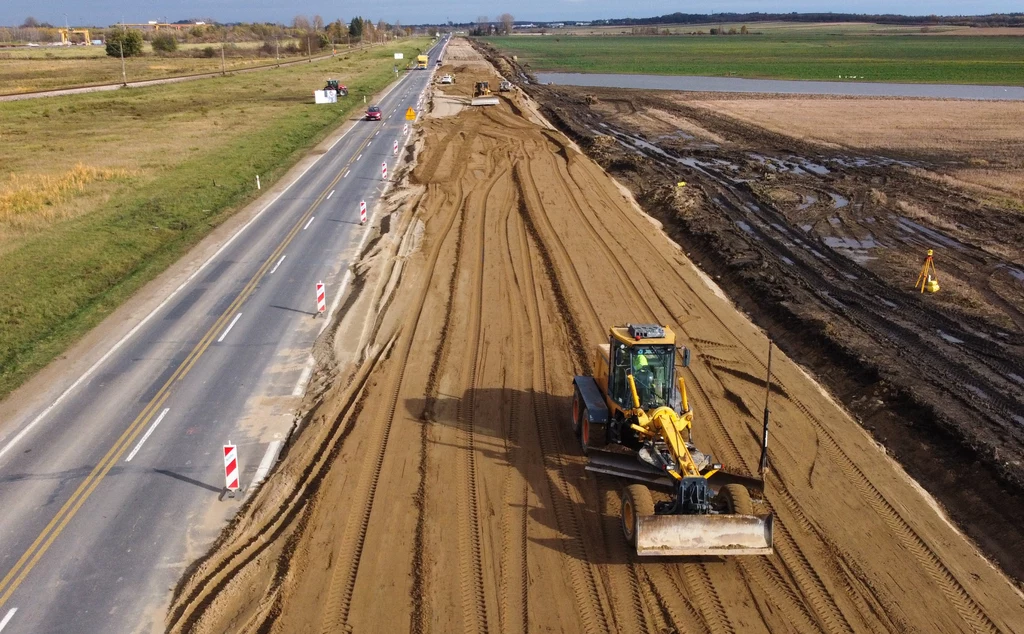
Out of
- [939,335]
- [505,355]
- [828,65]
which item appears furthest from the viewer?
[828,65]

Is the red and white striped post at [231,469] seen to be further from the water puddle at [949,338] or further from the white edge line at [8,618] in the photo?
the water puddle at [949,338]

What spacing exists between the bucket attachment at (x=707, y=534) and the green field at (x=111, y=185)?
15.6 m

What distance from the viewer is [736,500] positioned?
12.2 metres

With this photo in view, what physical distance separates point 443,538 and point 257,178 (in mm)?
32344

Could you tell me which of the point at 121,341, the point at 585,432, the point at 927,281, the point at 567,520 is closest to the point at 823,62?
the point at 927,281

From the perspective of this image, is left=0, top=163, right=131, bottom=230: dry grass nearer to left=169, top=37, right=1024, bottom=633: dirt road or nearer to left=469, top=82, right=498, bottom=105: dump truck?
left=169, top=37, right=1024, bottom=633: dirt road

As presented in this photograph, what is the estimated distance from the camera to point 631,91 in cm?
8906

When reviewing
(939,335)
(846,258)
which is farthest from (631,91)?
(939,335)

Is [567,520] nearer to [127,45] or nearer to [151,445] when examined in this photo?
[151,445]

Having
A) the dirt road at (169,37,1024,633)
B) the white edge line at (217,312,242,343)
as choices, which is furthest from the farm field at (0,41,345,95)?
the dirt road at (169,37,1024,633)

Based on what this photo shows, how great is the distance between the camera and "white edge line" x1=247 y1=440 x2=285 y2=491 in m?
15.1

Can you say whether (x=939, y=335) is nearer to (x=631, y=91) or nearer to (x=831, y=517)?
(x=831, y=517)

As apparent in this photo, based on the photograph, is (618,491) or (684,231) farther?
(684,231)

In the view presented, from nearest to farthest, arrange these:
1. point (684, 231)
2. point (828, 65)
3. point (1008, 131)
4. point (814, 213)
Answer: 1. point (684, 231)
2. point (814, 213)
3. point (1008, 131)
4. point (828, 65)
